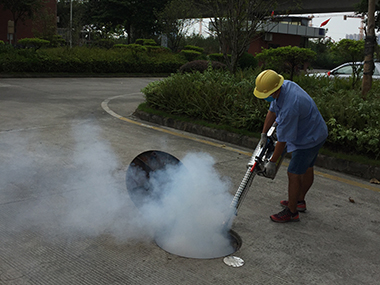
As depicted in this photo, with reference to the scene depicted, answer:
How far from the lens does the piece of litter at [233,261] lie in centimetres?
304

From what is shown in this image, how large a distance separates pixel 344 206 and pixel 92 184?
2.69m

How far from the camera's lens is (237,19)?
10102mm

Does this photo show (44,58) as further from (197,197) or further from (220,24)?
(197,197)

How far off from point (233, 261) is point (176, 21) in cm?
3037

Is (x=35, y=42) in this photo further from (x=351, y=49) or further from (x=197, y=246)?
(x=197, y=246)

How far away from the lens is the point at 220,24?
10391 millimetres

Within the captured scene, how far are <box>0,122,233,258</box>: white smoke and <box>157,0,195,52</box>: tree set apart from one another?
90.7ft

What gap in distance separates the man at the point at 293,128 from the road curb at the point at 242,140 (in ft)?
5.81

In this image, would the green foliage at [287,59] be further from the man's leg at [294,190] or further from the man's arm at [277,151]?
the man's arm at [277,151]

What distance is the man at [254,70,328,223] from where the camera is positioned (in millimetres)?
3576

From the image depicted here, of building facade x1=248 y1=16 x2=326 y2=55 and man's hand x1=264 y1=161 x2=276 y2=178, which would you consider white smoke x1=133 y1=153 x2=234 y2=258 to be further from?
building facade x1=248 y1=16 x2=326 y2=55

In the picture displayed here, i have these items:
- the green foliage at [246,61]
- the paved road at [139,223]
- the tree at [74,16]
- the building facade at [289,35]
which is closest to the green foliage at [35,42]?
the tree at [74,16]

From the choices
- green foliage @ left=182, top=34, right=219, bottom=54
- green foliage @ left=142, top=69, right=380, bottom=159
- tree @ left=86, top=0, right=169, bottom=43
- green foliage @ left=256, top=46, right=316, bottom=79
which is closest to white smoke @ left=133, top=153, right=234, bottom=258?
green foliage @ left=142, top=69, right=380, bottom=159

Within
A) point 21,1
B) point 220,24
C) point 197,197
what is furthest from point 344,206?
point 21,1
